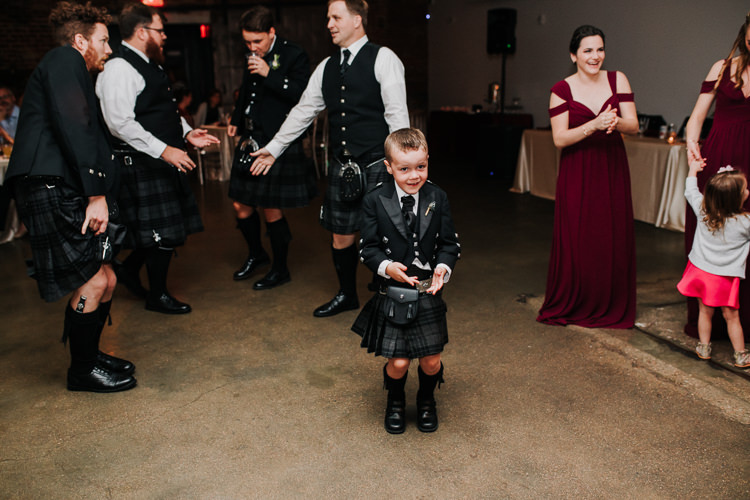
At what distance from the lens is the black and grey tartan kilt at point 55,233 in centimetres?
225

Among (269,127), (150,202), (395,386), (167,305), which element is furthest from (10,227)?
(395,386)

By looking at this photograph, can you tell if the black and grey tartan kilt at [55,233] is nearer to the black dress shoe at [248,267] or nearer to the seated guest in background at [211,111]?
the black dress shoe at [248,267]

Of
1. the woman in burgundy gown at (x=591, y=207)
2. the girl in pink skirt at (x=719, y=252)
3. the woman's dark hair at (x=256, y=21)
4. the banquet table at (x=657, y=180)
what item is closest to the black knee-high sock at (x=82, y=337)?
the woman's dark hair at (x=256, y=21)

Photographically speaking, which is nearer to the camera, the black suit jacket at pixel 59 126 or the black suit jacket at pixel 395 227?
the black suit jacket at pixel 395 227

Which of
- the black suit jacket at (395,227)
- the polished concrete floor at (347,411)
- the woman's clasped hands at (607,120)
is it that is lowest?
the polished concrete floor at (347,411)

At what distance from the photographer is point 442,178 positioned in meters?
7.88

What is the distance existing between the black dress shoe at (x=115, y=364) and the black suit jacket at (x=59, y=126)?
0.83m

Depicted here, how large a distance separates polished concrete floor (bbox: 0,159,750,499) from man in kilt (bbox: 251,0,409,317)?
0.69 metres

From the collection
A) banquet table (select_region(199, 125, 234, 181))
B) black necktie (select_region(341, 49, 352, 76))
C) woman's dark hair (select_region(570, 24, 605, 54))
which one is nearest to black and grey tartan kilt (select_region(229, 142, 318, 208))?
black necktie (select_region(341, 49, 352, 76))

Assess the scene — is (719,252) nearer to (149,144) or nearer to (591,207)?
(591,207)

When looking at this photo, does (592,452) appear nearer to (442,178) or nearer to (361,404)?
(361,404)

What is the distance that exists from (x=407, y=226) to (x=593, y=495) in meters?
1.01

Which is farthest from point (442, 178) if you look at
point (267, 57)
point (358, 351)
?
point (358, 351)

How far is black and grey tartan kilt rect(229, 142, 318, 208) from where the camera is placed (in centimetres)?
362
